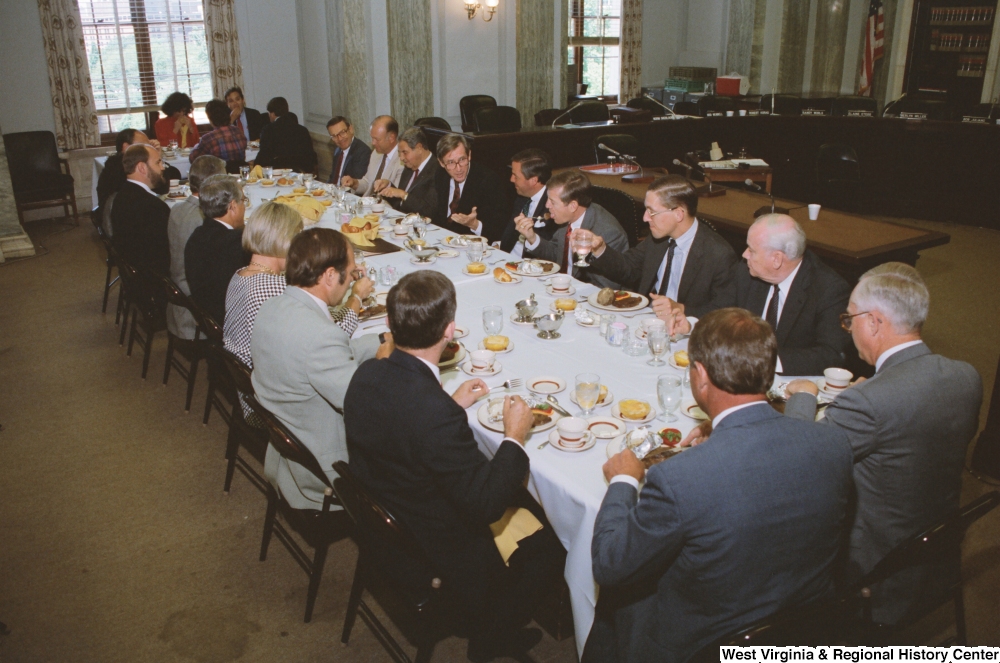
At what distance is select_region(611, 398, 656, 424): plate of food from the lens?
8.18ft

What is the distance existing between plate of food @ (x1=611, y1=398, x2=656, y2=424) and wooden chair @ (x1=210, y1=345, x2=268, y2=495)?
128 cm

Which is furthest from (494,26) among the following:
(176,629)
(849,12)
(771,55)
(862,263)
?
(176,629)

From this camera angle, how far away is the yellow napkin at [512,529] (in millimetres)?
2398

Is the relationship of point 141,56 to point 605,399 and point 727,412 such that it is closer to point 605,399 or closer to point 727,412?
point 605,399

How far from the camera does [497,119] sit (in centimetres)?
889

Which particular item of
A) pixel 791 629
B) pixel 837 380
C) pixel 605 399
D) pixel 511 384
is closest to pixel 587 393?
pixel 605 399

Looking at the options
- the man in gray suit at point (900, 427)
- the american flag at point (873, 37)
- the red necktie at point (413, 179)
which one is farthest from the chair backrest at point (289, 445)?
the american flag at point (873, 37)

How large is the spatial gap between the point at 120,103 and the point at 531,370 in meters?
8.83

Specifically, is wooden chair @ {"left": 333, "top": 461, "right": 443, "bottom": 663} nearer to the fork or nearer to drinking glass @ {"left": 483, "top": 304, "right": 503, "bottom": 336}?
the fork

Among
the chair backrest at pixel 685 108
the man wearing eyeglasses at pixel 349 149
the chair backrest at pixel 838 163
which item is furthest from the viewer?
the chair backrest at pixel 685 108

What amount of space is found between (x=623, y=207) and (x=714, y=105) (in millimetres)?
5341

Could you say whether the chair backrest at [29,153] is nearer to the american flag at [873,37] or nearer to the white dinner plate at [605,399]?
the white dinner plate at [605,399]

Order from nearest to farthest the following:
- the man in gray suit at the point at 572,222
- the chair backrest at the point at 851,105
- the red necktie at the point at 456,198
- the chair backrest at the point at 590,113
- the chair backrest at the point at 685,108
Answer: the man in gray suit at the point at 572,222 → the red necktie at the point at 456,198 → the chair backrest at the point at 851,105 → the chair backrest at the point at 590,113 → the chair backrest at the point at 685,108

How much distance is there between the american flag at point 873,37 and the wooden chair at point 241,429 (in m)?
11.1
